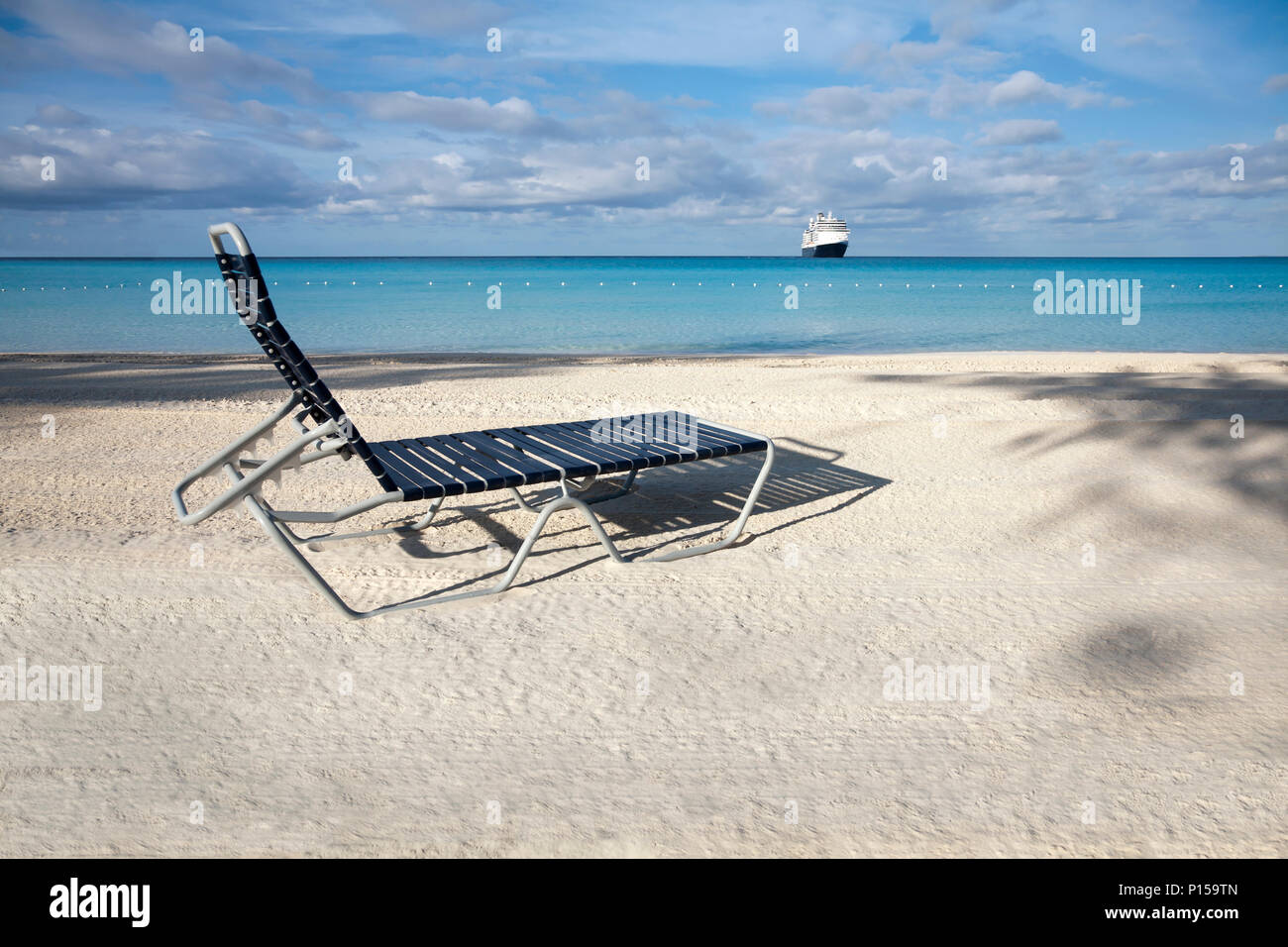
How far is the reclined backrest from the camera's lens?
350 centimetres

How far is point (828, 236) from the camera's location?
94312 millimetres

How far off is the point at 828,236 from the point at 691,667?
316 feet

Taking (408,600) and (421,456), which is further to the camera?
(421,456)

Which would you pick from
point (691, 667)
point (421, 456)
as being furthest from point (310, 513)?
point (691, 667)

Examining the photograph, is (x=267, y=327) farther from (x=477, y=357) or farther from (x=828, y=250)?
(x=828, y=250)

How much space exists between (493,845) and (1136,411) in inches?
303

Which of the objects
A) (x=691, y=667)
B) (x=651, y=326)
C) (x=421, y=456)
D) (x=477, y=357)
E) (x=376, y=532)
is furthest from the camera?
(x=651, y=326)

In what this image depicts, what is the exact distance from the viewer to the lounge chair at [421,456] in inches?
142

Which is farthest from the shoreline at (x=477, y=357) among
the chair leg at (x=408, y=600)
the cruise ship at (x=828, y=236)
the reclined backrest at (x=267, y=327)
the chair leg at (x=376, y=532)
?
the cruise ship at (x=828, y=236)

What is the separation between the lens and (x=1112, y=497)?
18.5ft

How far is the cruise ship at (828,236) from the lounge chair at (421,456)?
94.2 metres

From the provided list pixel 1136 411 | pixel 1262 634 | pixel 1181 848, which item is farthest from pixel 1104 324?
pixel 1181 848

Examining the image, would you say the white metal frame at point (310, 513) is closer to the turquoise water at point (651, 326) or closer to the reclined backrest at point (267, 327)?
the reclined backrest at point (267, 327)

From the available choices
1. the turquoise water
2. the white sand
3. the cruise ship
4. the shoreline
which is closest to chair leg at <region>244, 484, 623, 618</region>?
the white sand
